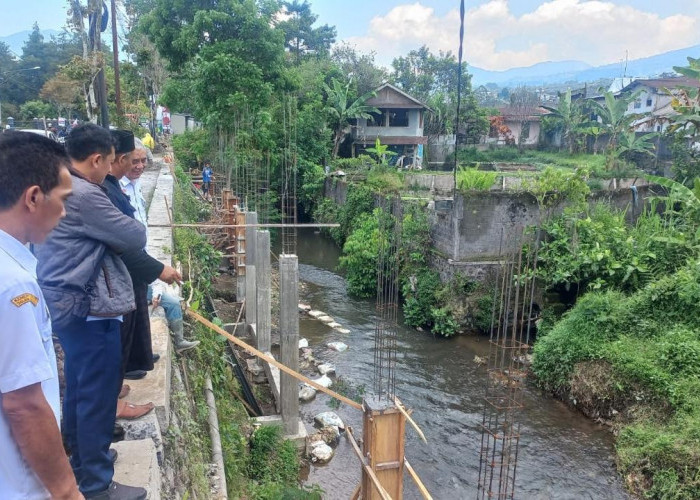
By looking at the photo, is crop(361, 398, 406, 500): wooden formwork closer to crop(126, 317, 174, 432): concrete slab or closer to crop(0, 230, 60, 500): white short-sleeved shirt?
crop(126, 317, 174, 432): concrete slab

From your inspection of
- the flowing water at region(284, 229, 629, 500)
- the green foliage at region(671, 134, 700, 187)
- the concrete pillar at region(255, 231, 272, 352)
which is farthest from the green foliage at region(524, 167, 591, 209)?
the concrete pillar at region(255, 231, 272, 352)

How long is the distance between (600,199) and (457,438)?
7.28 m

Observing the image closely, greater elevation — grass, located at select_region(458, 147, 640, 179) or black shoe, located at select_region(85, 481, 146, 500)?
grass, located at select_region(458, 147, 640, 179)

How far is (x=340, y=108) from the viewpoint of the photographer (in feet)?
71.4

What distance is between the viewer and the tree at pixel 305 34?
30.0 meters

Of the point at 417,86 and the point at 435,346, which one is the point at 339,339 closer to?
the point at 435,346

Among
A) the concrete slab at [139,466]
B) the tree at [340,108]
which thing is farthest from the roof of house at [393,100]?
the concrete slab at [139,466]

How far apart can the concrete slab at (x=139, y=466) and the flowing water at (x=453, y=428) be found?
4.38 m

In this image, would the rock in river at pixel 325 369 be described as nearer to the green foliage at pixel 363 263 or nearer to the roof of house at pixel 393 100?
the green foliage at pixel 363 263

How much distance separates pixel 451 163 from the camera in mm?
27312

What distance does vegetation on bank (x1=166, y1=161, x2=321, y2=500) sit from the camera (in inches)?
140

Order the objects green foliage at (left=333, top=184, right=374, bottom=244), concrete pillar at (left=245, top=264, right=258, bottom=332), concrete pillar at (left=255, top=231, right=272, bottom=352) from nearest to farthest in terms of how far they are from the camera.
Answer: concrete pillar at (left=255, top=231, right=272, bottom=352), concrete pillar at (left=245, top=264, right=258, bottom=332), green foliage at (left=333, top=184, right=374, bottom=244)

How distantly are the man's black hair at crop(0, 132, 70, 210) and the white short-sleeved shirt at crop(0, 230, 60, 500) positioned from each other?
129 mm

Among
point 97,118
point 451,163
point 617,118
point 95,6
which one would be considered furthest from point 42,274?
point 451,163
